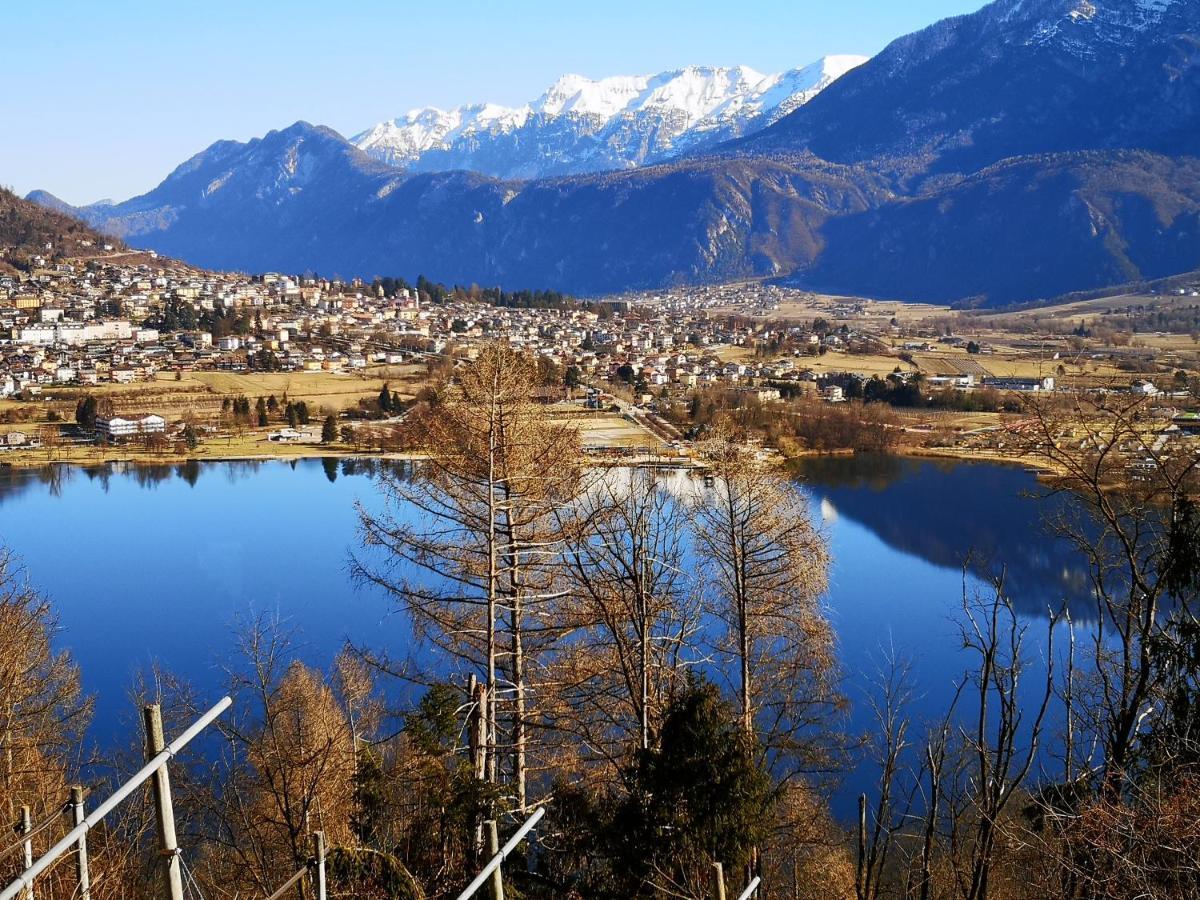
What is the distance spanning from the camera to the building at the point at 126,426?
77.3ft

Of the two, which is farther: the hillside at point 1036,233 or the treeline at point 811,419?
the hillside at point 1036,233

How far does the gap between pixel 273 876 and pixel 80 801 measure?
2957 mm

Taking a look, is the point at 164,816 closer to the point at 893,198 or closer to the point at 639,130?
the point at 893,198

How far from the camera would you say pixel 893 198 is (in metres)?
96.6

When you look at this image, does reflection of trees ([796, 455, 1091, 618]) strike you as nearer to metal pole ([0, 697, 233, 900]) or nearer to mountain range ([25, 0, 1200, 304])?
metal pole ([0, 697, 233, 900])

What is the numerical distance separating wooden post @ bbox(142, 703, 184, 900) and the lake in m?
6.31

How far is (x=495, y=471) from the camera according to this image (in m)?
4.02

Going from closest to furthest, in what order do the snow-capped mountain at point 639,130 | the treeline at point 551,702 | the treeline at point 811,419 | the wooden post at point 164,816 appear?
the wooden post at point 164,816 < the treeline at point 551,702 < the treeline at point 811,419 < the snow-capped mountain at point 639,130

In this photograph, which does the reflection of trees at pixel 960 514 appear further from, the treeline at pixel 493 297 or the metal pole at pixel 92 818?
the treeline at pixel 493 297

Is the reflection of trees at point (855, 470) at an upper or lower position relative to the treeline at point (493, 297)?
lower

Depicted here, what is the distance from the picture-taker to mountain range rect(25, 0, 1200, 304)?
74812 mm

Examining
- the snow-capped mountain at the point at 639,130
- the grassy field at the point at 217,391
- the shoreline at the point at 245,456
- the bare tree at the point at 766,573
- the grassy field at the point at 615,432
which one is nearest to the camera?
the bare tree at the point at 766,573

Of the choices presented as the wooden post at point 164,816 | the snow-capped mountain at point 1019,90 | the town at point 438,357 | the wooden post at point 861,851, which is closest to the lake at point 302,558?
the town at point 438,357

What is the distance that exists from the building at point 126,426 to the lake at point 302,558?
7.65 feet
